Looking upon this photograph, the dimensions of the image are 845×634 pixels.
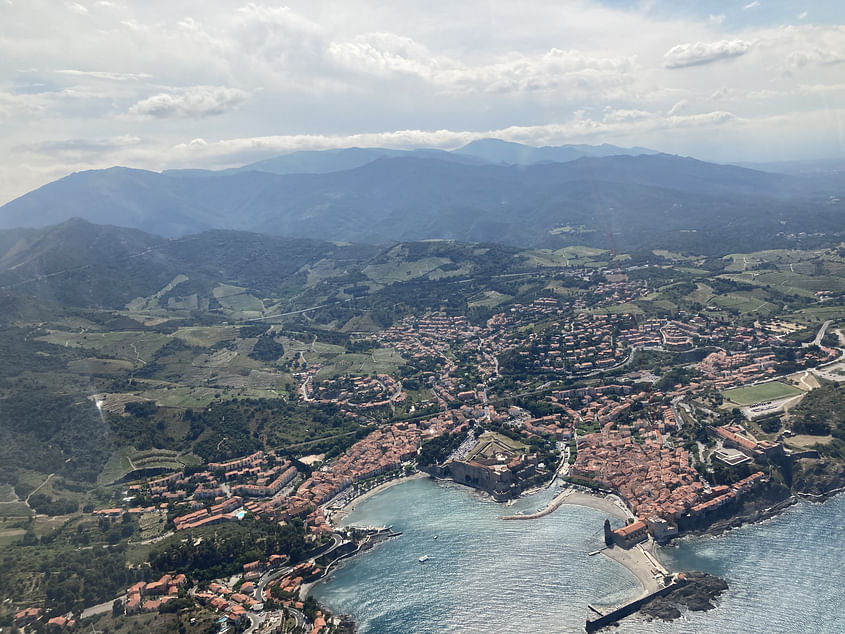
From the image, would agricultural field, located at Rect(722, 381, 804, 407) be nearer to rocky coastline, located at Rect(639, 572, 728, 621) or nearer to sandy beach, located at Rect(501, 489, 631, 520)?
sandy beach, located at Rect(501, 489, 631, 520)

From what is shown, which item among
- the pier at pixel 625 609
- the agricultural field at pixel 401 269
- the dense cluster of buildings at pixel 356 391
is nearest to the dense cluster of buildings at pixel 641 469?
the pier at pixel 625 609

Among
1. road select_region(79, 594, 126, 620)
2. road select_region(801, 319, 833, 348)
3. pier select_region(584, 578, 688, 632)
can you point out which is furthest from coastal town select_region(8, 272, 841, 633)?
road select_region(801, 319, 833, 348)

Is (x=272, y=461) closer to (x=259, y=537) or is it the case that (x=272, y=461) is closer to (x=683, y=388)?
(x=259, y=537)

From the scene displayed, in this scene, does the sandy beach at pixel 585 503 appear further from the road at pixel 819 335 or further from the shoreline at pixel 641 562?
the road at pixel 819 335

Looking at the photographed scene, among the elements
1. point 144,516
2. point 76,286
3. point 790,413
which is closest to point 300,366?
point 144,516

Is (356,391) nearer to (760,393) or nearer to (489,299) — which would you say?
(760,393)

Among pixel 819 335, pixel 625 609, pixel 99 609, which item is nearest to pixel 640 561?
→ pixel 625 609
